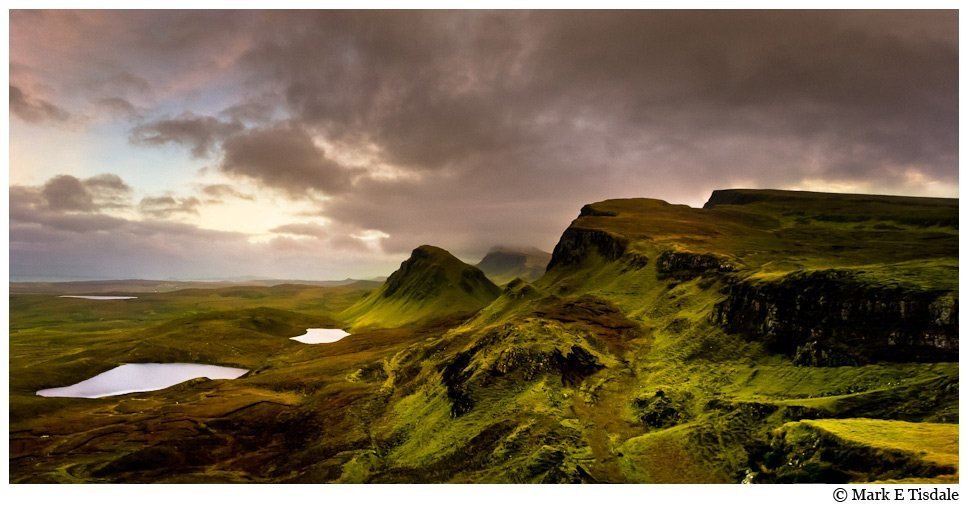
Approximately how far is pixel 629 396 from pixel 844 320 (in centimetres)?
2173

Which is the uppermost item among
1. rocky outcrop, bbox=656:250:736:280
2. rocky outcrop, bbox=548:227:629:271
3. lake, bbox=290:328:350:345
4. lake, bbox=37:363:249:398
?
rocky outcrop, bbox=548:227:629:271

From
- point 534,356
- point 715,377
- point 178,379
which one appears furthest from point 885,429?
point 178,379

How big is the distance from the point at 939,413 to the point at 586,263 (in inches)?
3340

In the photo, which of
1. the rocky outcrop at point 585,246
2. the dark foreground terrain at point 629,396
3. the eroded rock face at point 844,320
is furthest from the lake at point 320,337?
the eroded rock face at point 844,320

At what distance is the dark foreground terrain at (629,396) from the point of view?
33.3 meters

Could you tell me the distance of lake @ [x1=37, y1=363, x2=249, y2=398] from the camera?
4164 inches

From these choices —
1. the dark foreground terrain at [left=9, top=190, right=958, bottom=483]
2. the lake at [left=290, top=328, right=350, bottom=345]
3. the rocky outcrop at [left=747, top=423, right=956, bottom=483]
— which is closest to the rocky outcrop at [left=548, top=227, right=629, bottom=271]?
the dark foreground terrain at [left=9, top=190, right=958, bottom=483]

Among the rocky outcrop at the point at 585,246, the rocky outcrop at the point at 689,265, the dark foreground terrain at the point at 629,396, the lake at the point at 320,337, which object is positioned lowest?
the lake at the point at 320,337

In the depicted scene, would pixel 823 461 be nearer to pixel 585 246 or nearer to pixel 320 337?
pixel 585 246

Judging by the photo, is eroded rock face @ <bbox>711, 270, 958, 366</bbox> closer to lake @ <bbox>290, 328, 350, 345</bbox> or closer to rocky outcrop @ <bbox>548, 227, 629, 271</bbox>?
rocky outcrop @ <bbox>548, 227, 629, 271</bbox>

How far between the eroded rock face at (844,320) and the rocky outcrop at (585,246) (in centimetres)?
5178

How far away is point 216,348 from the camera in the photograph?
147 meters

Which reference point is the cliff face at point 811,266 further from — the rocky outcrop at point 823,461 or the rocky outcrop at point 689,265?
the rocky outcrop at point 823,461

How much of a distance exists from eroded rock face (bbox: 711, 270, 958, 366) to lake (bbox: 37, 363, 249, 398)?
124446mm
